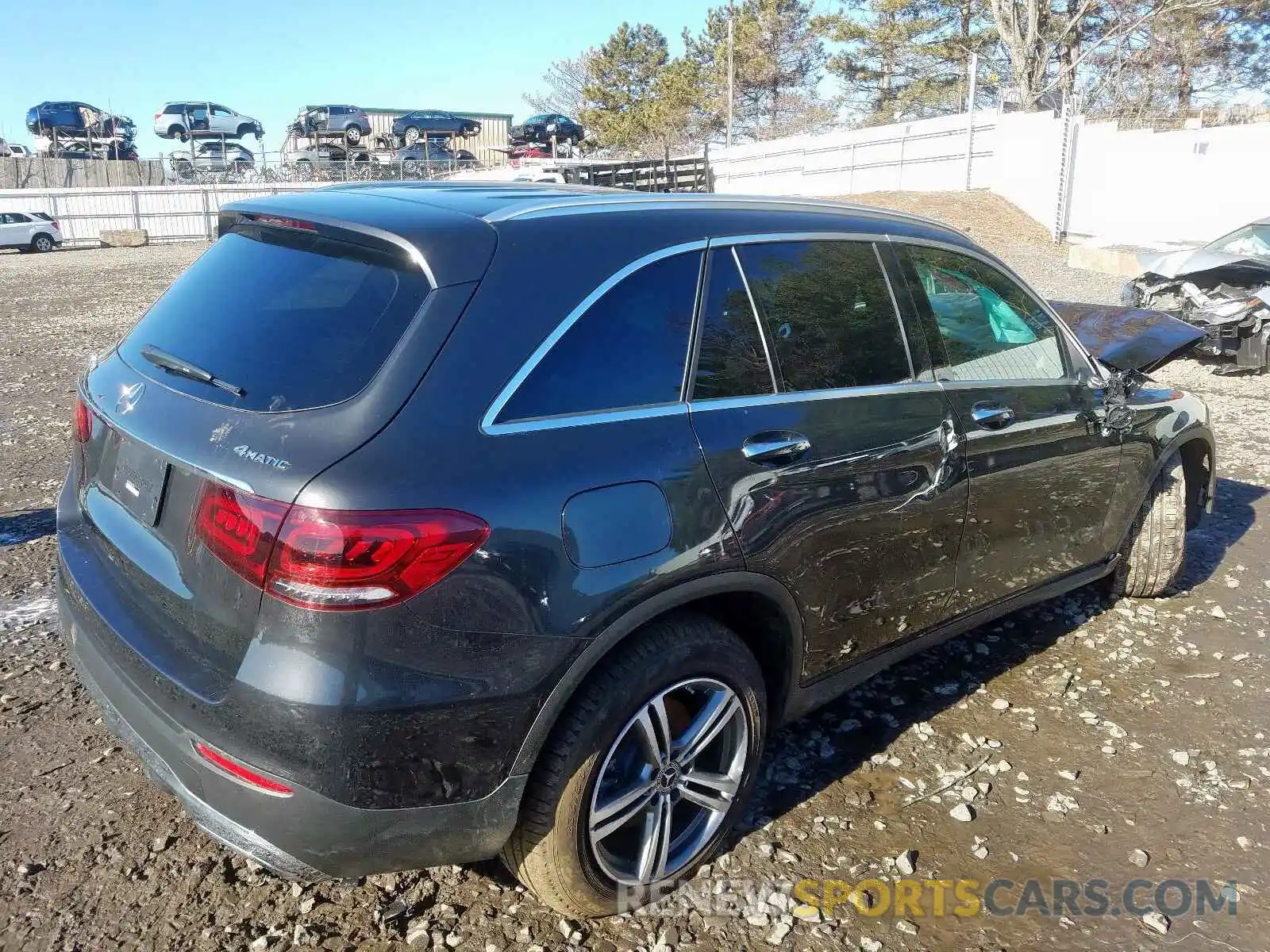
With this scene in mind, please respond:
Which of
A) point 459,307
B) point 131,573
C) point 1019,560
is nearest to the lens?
point 459,307

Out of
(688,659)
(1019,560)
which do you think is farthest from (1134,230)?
(688,659)

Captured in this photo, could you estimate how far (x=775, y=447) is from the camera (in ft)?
8.51

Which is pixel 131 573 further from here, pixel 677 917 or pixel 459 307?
pixel 677 917

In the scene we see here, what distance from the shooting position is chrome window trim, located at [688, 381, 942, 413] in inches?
100

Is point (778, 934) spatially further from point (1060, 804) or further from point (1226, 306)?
point (1226, 306)

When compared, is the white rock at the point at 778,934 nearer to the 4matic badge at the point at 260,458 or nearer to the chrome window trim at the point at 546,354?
the chrome window trim at the point at 546,354

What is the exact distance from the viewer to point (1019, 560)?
3.57 meters

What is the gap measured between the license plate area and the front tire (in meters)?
1.11

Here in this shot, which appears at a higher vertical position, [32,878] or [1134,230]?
[1134,230]

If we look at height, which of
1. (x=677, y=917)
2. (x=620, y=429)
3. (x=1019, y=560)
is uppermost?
(x=620, y=429)

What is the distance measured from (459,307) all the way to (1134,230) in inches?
991

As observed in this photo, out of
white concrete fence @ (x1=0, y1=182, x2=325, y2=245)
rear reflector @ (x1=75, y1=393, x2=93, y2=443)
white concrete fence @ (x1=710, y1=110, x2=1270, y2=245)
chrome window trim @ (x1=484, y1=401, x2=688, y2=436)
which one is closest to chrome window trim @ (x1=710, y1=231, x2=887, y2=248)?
chrome window trim @ (x1=484, y1=401, x2=688, y2=436)

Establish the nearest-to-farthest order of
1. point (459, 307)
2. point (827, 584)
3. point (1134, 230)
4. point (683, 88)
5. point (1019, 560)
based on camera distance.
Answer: point (459, 307), point (827, 584), point (1019, 560), point (1134, 230), point (683, 88)

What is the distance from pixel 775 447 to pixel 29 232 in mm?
35244
